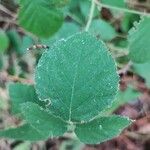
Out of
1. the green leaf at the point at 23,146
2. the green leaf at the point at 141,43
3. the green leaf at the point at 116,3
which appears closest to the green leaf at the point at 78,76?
the green leaf at the point at 141,43

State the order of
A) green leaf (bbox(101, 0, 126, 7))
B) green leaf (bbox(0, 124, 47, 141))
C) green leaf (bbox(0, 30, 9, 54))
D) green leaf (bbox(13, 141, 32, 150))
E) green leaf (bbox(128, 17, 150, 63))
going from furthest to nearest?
green leaf (bbox(13, 141, 32, 150)) → green leaf (bbox(0, 30, 9, 54)) → green leaf (bbox(101, 0, 126, 7)) → green leaf (bbox(128, 17, 150, 63)) → green leaf (bbox(0, 124, 47, 141))

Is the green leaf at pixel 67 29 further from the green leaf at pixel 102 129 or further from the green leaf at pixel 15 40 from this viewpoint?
the green leaf at pixel 102 129

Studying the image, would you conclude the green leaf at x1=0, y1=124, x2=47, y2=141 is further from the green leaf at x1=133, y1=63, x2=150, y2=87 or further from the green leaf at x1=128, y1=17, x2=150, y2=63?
the green leaf at x1=133, y1=63, x2=150, y2=87

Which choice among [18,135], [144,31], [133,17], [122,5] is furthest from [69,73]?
[133,17]

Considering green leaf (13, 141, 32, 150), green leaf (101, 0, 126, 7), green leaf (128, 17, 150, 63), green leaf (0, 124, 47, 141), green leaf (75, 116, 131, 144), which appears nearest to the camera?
green leaf (75, 116, 131, 144)

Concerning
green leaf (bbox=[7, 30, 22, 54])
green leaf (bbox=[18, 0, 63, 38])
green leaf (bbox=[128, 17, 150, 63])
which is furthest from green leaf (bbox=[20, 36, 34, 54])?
green leaf (bbox=[128, 17, 150, 63])

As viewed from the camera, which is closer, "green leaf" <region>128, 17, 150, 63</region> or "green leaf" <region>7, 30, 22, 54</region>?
"green leaf" <region>128, 17, 150, 63</region>
